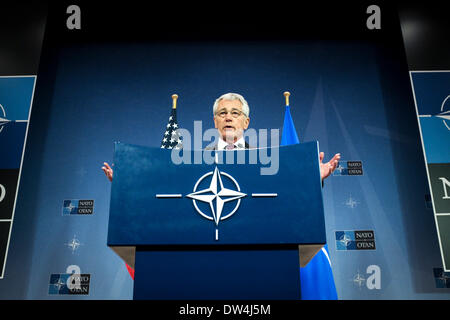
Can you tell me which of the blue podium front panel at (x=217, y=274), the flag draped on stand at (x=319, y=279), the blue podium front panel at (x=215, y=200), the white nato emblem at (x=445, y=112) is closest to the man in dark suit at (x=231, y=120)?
the flag draped on stand at (x=319, y=279)

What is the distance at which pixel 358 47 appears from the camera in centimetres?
437

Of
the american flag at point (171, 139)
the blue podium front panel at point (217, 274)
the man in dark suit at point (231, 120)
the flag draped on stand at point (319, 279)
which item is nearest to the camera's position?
the blue podium front panel at point (217, 274)

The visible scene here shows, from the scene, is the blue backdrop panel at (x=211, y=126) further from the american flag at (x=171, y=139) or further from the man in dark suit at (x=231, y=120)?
the man in dark suit at (x=231, y=120)

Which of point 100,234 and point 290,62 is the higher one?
point 290,62

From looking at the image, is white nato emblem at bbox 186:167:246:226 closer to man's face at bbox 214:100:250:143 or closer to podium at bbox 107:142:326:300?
podium at bbox 107:142:326:300

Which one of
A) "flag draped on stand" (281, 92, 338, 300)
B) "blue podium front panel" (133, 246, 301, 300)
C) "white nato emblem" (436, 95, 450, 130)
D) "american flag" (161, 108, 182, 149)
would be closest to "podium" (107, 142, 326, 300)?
"blue podium front panel" (133, 246, 301, 300)

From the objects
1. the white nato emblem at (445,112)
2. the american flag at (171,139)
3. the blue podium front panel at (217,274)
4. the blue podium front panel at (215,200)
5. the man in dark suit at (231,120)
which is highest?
the white nato emblem at (445,112)

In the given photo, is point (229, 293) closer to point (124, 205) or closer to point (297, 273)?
point (297, 273)

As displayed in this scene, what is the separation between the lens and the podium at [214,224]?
138cm

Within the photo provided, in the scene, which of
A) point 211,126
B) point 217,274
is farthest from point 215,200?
point 211,126

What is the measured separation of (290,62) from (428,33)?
132 centimetres

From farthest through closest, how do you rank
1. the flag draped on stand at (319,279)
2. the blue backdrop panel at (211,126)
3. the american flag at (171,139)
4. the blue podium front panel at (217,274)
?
the blue backdrop panel at (211,126) < the american flag at (171,139) < the flag draped on stand at (319,279) < the blue podium front panel at (217,274)
